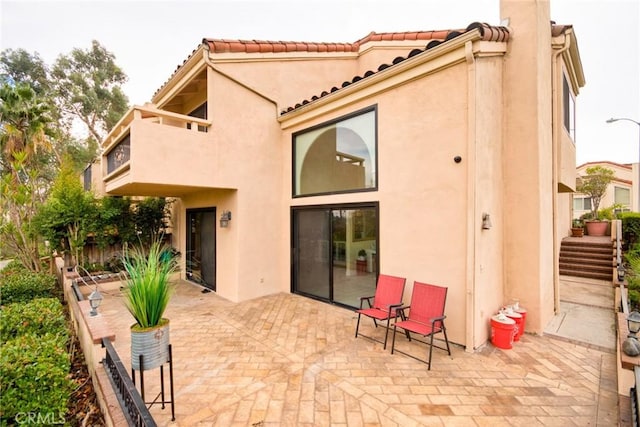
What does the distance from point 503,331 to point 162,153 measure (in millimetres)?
7516

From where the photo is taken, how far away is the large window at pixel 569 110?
7793 millimetres

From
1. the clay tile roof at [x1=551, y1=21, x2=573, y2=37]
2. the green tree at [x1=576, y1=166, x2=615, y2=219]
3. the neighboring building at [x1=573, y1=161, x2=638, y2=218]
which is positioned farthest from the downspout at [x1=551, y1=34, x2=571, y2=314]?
the neighboring building at [x1=573, y1=161, x2=638, y2=218]

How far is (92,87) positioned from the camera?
63.5 feet

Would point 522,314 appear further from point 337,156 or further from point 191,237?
point 191,237

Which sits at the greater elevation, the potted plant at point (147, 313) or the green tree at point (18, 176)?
the green tree at point (18, 176)

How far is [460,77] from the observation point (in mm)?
4805

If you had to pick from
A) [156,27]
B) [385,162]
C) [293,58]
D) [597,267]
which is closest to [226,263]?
[385,162]

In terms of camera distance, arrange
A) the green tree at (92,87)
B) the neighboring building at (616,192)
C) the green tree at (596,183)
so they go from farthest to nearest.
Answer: the neighboring building at (616,192), the green tree at (92,87), the green tree at (596,183)

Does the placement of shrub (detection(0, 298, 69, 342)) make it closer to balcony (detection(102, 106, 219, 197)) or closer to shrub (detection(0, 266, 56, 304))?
shrub (detection(0, 266, 56, 304))

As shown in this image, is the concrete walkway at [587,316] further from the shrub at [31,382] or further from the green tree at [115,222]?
the green tree at [115,222]

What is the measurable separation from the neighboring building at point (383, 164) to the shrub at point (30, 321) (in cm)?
274

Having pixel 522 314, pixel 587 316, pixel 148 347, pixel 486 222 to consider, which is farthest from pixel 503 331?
pixel 148 347

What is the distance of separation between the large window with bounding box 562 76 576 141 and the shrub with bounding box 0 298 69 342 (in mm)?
12143

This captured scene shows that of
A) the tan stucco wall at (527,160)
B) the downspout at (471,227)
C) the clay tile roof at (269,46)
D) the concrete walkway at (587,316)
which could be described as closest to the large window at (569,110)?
the tan stucco wall at (527,160)
